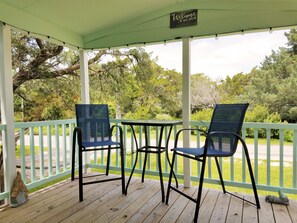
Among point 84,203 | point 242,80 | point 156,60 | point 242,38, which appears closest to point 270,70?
point 242,80

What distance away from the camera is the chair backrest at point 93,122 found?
120 inches

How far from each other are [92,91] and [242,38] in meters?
4.07

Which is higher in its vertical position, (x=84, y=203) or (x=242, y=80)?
(x=242, y=80)

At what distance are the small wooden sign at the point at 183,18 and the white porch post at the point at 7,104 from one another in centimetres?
201

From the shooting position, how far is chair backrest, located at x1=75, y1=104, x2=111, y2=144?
10.0 ft

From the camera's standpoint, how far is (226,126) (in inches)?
98.1

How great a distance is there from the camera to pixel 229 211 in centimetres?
236

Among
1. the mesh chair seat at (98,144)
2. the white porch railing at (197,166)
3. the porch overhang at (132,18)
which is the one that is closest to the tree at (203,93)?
the white porch railing at (197,166)

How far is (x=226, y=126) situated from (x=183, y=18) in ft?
5.10

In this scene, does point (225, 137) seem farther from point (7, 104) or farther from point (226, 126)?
point (7, 104)

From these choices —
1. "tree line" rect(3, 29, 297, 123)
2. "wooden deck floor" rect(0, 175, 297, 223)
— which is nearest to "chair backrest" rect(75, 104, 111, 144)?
"wooden deck floor" rect(0, 175, 297, 223)

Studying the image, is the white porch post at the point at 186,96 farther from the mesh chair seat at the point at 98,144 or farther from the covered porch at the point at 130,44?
the mesh chair seat at the point at 98,144

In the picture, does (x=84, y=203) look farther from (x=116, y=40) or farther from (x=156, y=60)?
(x=156, y=60)

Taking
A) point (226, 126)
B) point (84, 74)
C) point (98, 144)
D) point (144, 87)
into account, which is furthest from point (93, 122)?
point (144, 87)
